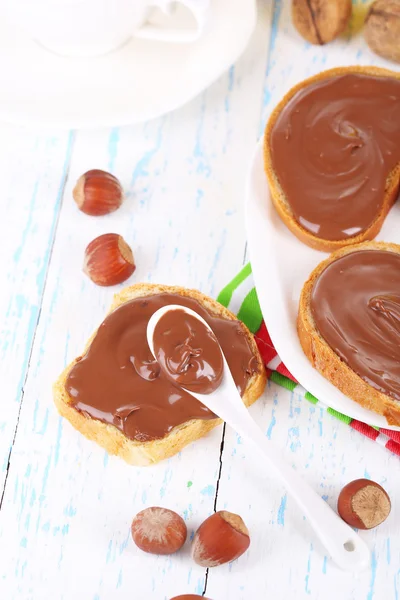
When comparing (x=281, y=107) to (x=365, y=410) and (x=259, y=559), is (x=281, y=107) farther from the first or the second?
(x=259, y=559)

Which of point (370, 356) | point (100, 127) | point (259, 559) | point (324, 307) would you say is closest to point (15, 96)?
point (100, 127)

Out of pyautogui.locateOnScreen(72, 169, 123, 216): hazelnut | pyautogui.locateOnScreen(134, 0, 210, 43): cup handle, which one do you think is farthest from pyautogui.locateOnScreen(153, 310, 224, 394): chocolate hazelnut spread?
pyautogui.locateOnScreen(134, 0, 210, 43): cup handle

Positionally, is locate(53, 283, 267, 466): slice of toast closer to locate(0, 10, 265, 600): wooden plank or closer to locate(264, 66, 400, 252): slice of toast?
locate(0, 10, 265, 600): wooden plank

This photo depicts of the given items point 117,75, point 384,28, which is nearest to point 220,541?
point 117,75

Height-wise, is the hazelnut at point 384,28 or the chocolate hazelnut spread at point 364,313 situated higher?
the hazelnut at point 384,28

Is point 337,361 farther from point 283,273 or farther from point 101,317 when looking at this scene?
point 101,317

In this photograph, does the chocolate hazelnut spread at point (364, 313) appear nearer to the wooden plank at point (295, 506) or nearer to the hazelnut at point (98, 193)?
the wooden plank at point (295, 506)

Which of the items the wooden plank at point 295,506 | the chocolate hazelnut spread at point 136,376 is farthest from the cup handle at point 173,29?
the wooden plank at point 295,506
